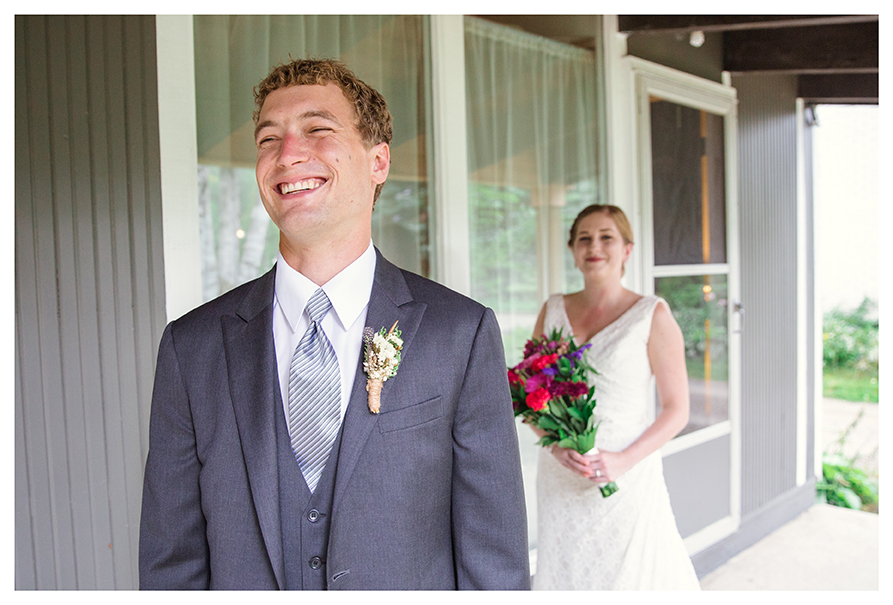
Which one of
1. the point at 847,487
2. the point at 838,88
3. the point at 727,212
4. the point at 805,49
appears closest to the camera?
the point at 805,49

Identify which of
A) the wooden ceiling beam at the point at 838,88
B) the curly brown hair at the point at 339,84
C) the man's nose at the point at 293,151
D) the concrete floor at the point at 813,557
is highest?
the wooden ceiling beam at the point at 838,88

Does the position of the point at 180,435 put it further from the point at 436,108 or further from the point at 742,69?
the point at 742,69

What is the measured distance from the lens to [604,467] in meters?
2.41

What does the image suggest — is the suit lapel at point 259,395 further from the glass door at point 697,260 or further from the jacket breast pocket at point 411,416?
the glass door at point 697,260

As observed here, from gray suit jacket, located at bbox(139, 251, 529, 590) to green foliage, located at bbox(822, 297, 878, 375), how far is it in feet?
28.1

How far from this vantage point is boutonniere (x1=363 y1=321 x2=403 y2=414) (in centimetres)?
130

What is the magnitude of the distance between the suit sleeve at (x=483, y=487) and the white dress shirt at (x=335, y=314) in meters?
0.27

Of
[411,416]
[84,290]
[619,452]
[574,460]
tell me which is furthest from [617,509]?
[84,290]

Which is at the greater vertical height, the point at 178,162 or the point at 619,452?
the point at 178,162

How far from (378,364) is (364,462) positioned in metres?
0.21

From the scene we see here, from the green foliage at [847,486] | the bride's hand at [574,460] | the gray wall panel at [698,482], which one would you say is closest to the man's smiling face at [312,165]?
the bride's hand at [574,460]

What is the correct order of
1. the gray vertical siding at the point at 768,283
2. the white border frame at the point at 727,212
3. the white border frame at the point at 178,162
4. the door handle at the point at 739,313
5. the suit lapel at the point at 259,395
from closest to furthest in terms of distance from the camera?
the suit lapel at the point at 259,395
the white border frame at the point at 178,162
the white border frame at the point at 727,212
the door handle at the point at 739,313
the gray vertical siding at the point at 768,283

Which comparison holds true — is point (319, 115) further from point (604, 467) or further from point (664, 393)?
point (664, 393)

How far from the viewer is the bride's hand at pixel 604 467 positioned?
2408 mm
